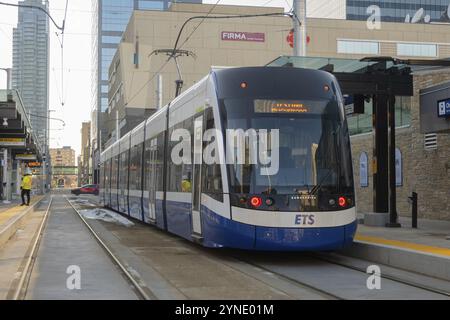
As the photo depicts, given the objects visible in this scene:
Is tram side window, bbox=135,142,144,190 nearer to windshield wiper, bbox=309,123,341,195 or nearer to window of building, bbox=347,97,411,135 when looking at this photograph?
A: window of building, bbox=347,97,411,135

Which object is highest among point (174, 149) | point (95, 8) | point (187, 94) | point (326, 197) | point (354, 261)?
point (95, 8)

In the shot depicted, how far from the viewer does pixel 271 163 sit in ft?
35.5

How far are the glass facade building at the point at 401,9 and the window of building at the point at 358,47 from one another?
3.03m

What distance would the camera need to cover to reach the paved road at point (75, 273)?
8.11m

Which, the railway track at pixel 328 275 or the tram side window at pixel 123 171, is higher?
the tram side window at pixel 123 171

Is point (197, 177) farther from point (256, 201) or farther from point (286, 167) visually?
point (286, 167)

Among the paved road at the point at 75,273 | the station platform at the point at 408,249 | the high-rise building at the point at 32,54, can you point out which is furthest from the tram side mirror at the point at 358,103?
the high-rise building at the point at 32,54

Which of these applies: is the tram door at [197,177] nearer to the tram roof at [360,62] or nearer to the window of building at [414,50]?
the tram roof at [360,62]

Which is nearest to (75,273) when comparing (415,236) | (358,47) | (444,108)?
(415,236)

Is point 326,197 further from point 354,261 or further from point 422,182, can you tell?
point 422,182

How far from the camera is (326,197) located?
10805 mm
